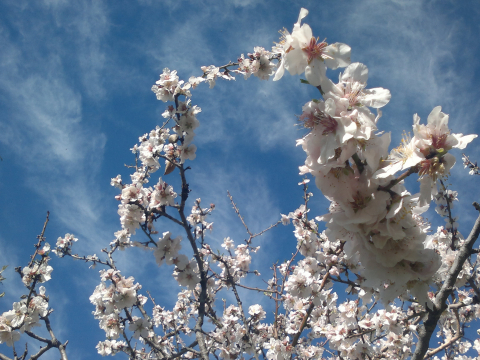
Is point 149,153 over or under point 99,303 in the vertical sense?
over

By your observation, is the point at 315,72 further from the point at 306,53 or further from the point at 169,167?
the point at 169,167

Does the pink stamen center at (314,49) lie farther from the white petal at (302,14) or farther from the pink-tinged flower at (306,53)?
the white petal at (302,14)

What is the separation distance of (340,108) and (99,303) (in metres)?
3.64

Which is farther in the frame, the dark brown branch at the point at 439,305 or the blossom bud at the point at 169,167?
the blossom bud at the point at 169,167

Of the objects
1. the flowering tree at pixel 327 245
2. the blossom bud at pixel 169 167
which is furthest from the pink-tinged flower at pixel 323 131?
the blossom bud at pixel 169 167

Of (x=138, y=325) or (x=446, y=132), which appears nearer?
(x=446, y=132)

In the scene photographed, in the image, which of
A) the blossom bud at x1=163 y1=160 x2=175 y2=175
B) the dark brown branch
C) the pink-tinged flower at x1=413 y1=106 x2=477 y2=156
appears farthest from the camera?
the blossom bud at x1=163 y1=160 x2=175 y2=175

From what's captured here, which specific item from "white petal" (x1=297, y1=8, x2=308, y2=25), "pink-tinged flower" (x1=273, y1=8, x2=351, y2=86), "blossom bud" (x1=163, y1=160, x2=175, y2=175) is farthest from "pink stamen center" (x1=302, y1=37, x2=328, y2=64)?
"blossom bud" (x1=163, y1=160, x2=175, y2=175)

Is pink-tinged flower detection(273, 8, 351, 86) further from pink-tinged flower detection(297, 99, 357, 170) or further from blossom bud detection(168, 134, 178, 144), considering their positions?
blossom bud detection(168, 134, 178, 144)

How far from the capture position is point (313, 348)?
16.4 feet

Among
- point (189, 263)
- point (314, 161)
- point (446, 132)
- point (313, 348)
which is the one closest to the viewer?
point (446, 132)

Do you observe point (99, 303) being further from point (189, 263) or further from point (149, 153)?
point (149, 153)

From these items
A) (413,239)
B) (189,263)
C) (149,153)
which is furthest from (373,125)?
(189,263)

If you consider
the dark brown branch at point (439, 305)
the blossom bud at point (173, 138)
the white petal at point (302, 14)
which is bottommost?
the dark brown branch at point (439, 305)
